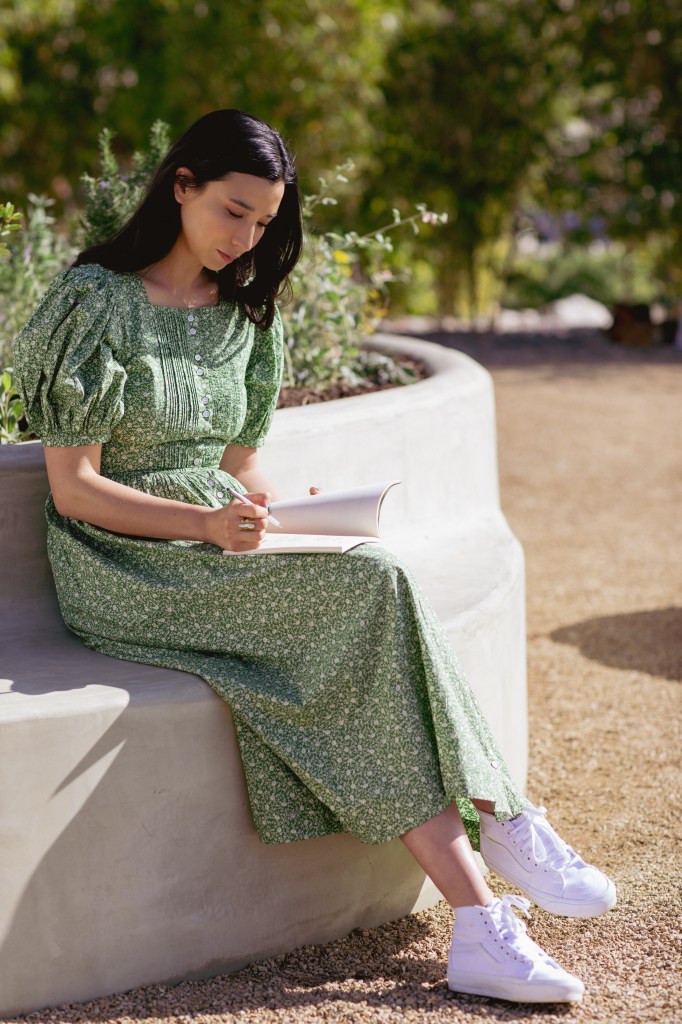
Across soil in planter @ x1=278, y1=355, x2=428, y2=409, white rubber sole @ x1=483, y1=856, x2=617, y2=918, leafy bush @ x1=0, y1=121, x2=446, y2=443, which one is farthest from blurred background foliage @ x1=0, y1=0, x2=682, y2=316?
white rubber sole @ x1=483, y1=856, x2=617, y2=918

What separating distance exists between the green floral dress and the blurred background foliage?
7809 mm

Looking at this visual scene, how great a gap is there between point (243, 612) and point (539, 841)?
2.34 feet

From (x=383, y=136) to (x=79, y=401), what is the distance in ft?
31.2

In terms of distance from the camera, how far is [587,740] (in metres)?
3.66

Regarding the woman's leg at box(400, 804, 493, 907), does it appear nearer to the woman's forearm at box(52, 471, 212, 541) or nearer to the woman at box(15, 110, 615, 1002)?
the woman at box(15, 110, 615, 1002)

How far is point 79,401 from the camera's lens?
2.49 metres

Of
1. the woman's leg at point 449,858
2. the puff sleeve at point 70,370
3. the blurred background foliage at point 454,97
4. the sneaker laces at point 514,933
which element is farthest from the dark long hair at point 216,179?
the blurred background foliage at point 454,97

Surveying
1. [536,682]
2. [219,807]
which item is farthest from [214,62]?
[219,807]

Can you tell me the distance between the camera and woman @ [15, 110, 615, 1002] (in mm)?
2387

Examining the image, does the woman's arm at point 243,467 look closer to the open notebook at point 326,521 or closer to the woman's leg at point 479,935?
the open notebook at point 326,521

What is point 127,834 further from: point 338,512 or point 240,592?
point 338,512

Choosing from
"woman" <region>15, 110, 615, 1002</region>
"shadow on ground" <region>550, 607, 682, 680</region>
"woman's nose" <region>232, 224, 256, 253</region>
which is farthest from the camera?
"shadow on ground" <region>550, 607, 682, 680</region>

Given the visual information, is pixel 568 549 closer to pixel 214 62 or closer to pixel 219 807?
pixel 219 807

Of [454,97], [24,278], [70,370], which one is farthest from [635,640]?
[454,97]
